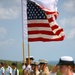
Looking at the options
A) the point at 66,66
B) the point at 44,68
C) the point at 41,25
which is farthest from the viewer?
Answer: the point at 41,25

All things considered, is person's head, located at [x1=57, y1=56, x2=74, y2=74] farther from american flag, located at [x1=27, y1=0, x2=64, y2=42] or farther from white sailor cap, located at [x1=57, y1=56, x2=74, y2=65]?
A: american flag, located at [x1=27, y1=0, x2=64, y2=42]

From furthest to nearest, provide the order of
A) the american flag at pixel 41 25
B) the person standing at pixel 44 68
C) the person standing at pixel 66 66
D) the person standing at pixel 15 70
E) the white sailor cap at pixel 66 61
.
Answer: the person standing at pixel 15 70 < the american flag at pixel 41 25 < the person standing at pixel 44 68 < the white sailor cap at pixel 66 61 < the person standing at pixel 66 66

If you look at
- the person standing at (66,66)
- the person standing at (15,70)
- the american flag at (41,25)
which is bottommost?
the person standing at (15,70)

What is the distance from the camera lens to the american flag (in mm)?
11969

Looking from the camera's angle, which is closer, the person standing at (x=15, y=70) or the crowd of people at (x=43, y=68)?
the crowd of people at (x=43, y=68)

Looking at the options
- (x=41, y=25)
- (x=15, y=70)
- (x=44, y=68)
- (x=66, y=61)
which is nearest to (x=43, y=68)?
(x=44, y=68)

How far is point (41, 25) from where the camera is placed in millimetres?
12320

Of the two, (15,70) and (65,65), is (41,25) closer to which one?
(15,70)

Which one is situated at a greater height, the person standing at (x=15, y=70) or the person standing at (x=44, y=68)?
the person standing at (x=44, y=68)

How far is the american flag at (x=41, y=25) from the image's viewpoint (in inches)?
471

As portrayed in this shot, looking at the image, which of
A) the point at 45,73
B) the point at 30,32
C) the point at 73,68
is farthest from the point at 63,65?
the point at 30,32

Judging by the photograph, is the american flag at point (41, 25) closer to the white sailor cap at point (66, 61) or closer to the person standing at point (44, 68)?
the person standing at point (44, 68)

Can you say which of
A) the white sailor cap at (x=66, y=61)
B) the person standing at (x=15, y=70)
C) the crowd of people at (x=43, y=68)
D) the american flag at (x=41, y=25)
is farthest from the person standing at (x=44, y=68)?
the person standing at (x=15, y=70)

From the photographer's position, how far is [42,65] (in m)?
9.49
